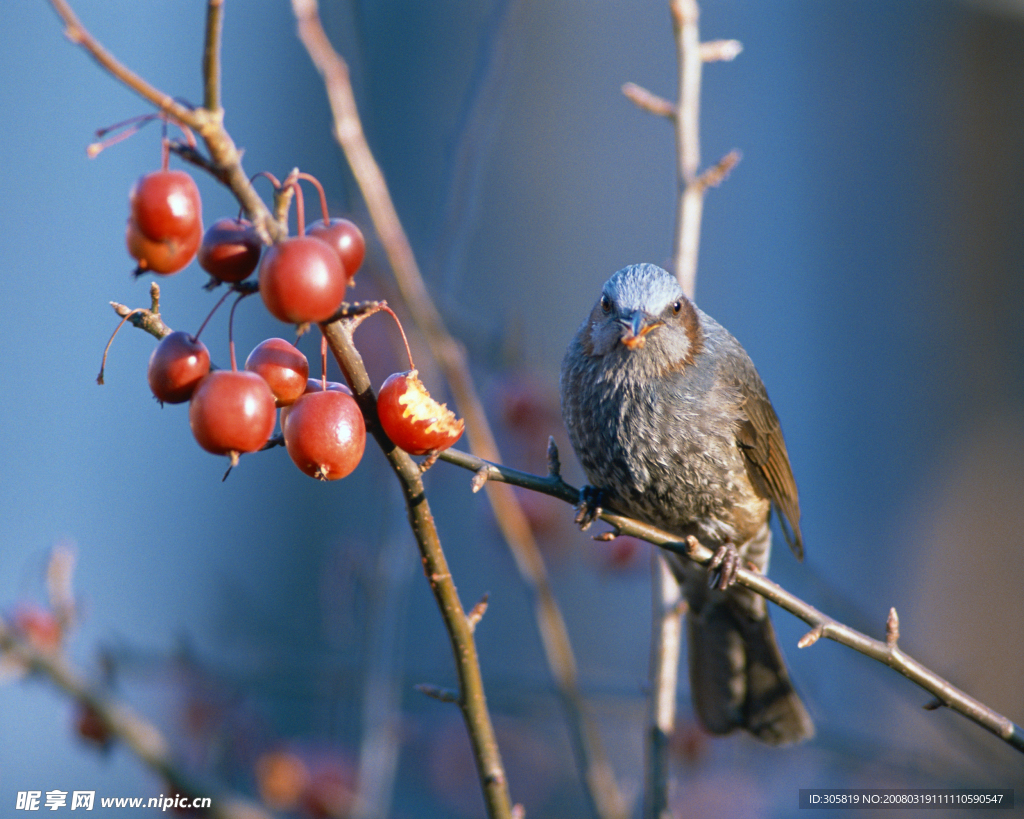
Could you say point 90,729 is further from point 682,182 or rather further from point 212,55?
point 682,182

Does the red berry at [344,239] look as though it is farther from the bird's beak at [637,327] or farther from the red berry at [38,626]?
the red berry at [38,626]

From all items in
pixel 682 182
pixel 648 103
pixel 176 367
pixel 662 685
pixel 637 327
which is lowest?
pixel 662 685

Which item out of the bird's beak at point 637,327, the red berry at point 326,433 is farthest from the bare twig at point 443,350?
the red berry at point 326,433

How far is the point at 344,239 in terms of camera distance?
136 centimetres

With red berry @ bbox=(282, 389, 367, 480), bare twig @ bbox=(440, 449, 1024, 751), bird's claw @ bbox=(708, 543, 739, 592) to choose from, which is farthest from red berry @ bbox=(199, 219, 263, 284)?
bird's claw @ bbox=(708, 543, 739, 592)

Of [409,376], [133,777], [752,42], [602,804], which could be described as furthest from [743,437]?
[752,42]

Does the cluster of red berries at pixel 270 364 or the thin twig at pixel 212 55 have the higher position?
the thin twig at pixel 212 55

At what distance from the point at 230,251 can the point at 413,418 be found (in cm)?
39

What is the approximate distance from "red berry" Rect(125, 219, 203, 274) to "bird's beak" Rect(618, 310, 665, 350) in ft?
4.67

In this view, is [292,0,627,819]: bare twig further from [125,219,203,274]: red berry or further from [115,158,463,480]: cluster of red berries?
[125,219,203,274]: red berry

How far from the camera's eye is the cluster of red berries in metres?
1.23

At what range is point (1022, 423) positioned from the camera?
21.4 ft

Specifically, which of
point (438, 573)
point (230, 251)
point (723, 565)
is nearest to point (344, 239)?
point (230, 251)

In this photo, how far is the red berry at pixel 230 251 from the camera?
4.20 ft
